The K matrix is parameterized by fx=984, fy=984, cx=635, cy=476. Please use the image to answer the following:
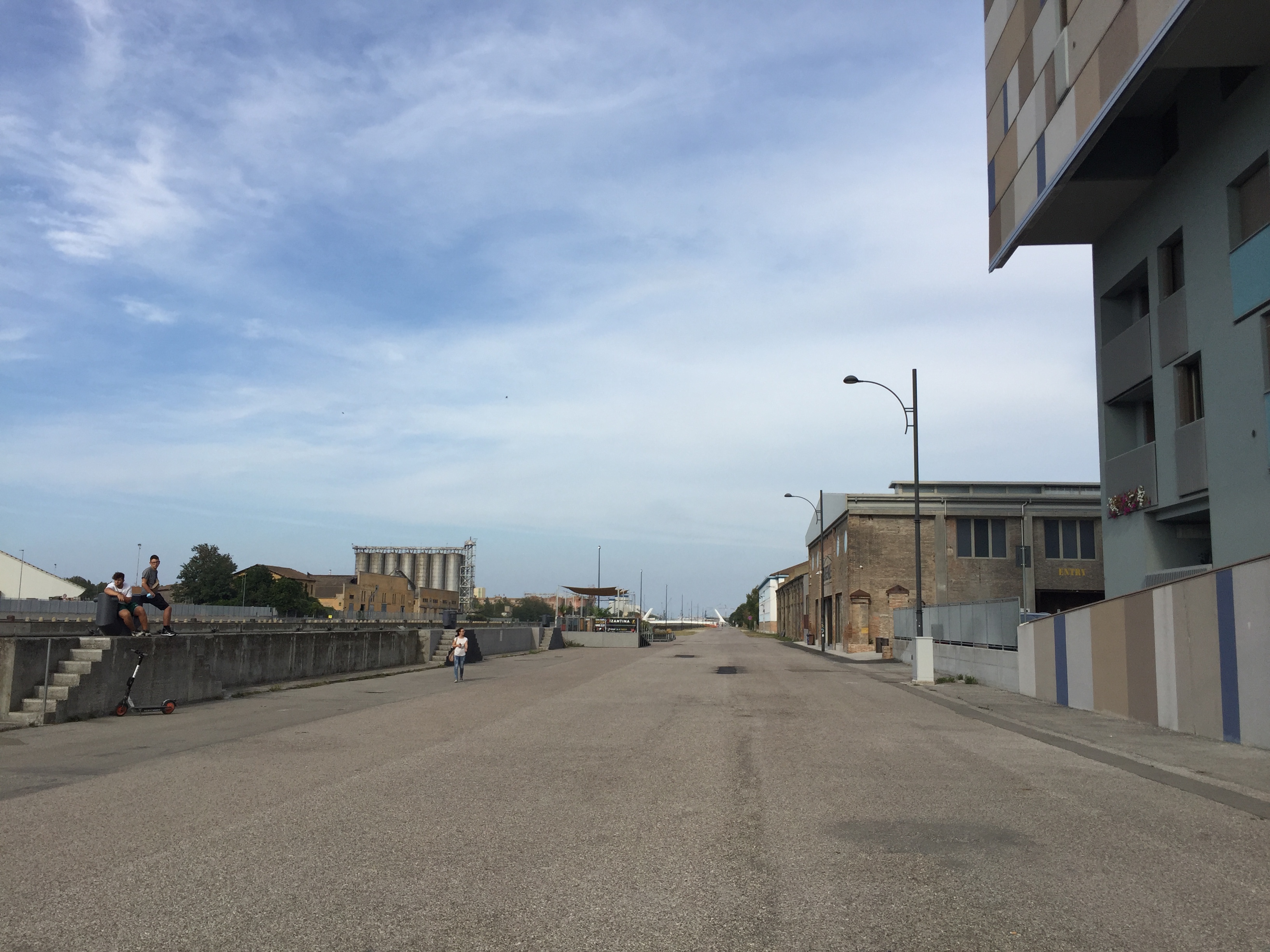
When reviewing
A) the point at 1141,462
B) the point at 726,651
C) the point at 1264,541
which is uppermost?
the point at 1141,462

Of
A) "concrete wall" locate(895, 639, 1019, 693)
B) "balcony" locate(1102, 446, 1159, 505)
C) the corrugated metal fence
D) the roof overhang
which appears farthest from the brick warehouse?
the roof overhang

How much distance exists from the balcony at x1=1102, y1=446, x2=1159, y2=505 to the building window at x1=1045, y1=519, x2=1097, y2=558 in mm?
23352

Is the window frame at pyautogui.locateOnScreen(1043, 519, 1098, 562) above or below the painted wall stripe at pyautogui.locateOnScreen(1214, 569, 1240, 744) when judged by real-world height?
above

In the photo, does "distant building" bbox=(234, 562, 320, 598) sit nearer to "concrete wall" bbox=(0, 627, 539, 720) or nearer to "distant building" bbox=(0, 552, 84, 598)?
"distant building" bbox=(0, 552, 84, 598)

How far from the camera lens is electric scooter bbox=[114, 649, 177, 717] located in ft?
50.8

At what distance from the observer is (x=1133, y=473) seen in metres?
26.4

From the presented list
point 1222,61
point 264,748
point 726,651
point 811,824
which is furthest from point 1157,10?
point 726,651

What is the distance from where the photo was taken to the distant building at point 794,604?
91688 mm

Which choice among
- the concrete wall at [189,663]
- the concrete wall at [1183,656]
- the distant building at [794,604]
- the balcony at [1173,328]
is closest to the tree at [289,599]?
the distant building at [794,604]

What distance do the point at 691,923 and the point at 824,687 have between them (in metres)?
19.8

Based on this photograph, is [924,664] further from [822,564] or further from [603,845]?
[822,564]

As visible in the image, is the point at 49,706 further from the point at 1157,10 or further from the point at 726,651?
the point at 726,651

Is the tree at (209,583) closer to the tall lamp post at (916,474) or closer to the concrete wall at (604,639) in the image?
the concrete wall at (604,639)

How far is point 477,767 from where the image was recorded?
10508 millimetres
